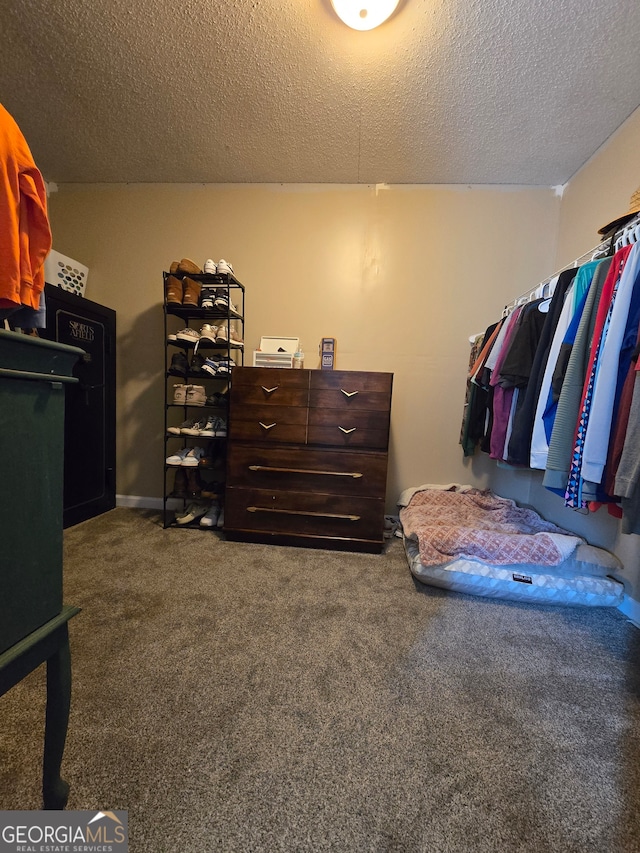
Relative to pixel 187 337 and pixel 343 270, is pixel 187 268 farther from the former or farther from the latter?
pixel 343 270

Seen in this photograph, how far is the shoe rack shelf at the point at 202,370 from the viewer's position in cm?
193

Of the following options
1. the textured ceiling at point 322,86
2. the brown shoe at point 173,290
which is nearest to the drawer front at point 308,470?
the brown shoe at point 173,290

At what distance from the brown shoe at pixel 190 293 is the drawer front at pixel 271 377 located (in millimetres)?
489

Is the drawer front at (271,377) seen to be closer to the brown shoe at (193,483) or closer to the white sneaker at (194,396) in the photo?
the white sneaker at (194,396)

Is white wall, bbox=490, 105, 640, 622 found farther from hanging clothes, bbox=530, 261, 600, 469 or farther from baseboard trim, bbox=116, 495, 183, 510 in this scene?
baseboard trim, bbox=116, 495, 183, 510

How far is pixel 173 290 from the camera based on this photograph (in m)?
1.89

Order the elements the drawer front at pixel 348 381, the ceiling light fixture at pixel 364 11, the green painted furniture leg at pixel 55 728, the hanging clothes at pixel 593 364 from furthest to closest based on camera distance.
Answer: the drawer front at pixel 348 381 < the ceiling light fixture at pixel 364 11 < the hanging clothes at pixel 593 364 < the green painted furniture leg at pixel 55 728

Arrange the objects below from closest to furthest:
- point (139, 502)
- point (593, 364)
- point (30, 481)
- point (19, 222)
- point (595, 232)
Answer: point (30, 481) < point (19, 222) < point (593, 364) < point (595, 232) < point (139, 502)

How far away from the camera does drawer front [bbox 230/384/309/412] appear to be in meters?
1.82

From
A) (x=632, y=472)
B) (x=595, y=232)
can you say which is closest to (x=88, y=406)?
(x=632, y=472)

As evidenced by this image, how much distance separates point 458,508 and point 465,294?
56.9 inches

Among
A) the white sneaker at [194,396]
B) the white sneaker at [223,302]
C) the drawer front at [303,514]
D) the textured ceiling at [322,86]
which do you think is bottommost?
the drawer front at [303,514]

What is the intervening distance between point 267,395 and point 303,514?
71 cm
